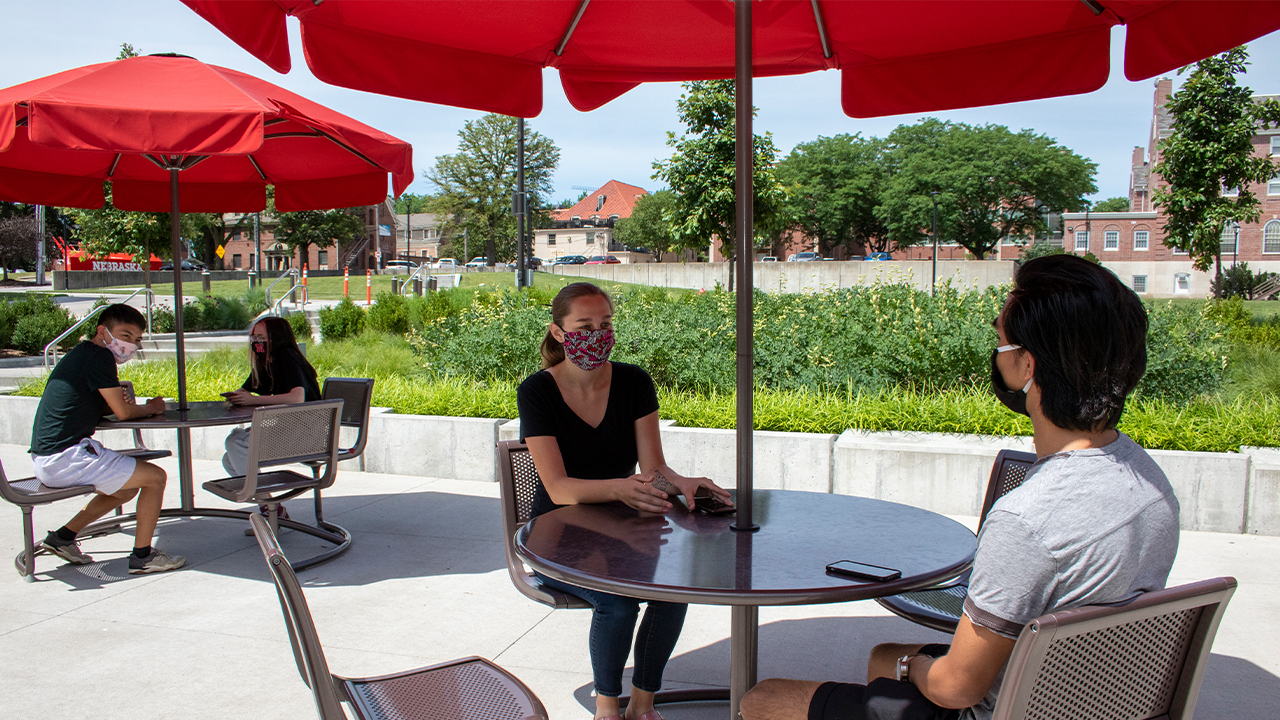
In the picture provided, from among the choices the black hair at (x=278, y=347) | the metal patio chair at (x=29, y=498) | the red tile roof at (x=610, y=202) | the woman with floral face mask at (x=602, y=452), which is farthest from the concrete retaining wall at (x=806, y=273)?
the red tile roof at (x=610, y=202)

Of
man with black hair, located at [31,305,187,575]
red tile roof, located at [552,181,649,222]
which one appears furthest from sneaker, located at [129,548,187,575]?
red tile roof, located at [552,181,649,222]

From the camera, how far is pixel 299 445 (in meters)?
5.09

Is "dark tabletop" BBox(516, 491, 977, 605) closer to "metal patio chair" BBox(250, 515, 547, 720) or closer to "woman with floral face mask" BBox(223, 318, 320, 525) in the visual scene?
"metal patio chair" BBox(250, 515, 547, 720)

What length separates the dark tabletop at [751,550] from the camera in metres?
2.04

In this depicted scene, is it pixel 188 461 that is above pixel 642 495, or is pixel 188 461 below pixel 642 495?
below

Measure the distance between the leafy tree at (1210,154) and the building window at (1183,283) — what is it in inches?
1700

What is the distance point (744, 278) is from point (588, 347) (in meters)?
0.77

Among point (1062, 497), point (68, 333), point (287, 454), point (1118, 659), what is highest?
point (1062, 497)

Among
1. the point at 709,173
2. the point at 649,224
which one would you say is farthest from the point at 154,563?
the point at 649,224

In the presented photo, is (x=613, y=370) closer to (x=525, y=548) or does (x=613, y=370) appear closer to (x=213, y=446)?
(x=525, y=548)

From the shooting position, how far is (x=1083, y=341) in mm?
1660

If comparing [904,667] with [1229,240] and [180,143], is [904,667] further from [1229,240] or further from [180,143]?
[1229,240]

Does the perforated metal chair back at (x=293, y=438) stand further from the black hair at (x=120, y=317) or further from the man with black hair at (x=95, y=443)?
the black hair at (x=120, y=317)

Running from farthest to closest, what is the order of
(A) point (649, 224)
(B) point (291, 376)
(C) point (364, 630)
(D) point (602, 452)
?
1. (A) point (649, 224)
2. (B) point (291, 376)
3. (C) point (364, 630)
4. (D) point (602, 452)
